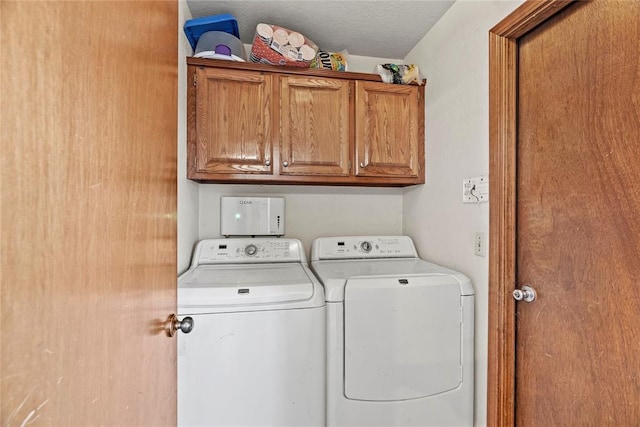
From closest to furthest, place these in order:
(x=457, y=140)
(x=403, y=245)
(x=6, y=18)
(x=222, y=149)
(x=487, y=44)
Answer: (x=6, y=18), (x=487, y=44), (x=457, y=140), (x=222, y=149), (x=403, y=245)

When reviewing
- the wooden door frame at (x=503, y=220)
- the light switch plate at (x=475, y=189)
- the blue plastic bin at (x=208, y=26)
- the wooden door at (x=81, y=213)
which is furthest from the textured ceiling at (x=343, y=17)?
the wooden door at (x=81, y=213)

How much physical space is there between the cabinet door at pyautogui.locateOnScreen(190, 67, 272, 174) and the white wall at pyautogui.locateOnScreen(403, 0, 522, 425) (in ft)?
3.45

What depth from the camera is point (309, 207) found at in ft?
6.90

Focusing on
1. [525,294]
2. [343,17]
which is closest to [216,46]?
[343,17]

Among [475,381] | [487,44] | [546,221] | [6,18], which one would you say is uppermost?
[487,44]

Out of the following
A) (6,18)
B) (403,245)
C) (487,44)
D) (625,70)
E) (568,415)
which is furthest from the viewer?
(403,245)

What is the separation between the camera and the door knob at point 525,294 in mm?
1123

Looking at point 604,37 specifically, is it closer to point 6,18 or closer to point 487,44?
point 487,44

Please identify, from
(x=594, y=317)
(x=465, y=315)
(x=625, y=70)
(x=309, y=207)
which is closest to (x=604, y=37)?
(x=625, y=70)

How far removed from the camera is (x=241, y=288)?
119 centimetres

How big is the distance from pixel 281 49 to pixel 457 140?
115 cm

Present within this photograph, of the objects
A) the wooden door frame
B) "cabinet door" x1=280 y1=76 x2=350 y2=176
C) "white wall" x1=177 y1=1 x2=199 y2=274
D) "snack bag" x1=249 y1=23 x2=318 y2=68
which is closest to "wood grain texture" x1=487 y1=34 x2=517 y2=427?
the wooden door frame

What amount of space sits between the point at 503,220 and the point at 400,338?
703mm

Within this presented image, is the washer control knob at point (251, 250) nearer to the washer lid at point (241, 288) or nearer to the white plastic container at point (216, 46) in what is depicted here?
the washer lid at point (241, 288)
